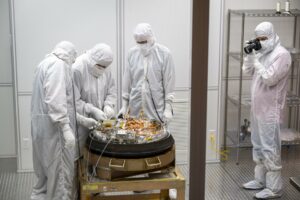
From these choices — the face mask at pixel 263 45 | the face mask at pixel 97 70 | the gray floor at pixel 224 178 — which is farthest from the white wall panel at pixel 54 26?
the face mask at pixel 263 45

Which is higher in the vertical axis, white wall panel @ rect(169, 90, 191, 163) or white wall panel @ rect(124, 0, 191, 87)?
white wall panel @ rect(124, 0, 191, 87)

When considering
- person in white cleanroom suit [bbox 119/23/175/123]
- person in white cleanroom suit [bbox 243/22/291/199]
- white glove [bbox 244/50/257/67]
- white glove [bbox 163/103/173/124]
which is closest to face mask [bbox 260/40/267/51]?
person in white cleanroom suit [bbox 243/22/291/199]

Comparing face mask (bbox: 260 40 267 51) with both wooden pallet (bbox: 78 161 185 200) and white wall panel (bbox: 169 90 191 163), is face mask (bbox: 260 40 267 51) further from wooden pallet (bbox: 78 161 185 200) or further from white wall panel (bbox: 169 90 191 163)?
wooden pallet (bbox: 78 161 185 200)

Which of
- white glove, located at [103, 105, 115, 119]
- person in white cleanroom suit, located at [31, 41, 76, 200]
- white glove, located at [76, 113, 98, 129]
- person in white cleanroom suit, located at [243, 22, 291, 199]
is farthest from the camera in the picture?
person in white cleanroom suit, located at [243, 22, 291, 199]

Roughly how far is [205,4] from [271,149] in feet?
7.23

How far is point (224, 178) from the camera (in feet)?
12.1

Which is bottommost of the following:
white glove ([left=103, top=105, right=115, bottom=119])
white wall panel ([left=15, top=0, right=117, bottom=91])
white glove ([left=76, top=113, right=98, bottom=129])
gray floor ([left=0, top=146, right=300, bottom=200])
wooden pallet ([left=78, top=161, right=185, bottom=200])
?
gray floor ([left=0, top=146, right=300, bottom=200])

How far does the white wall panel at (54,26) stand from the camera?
353 cm

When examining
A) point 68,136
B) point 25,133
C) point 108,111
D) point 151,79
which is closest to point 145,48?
point 151,79

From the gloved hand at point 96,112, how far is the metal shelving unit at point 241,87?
4.51 ft

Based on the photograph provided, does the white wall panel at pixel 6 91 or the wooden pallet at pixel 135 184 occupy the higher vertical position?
the white wall panel at pixel 6 91

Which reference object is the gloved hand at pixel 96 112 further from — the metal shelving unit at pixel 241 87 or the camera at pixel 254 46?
the metal shelving unit at pixel 241 87

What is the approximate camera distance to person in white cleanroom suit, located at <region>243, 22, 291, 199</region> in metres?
3.08

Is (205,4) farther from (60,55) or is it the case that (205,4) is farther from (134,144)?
(60,55)
